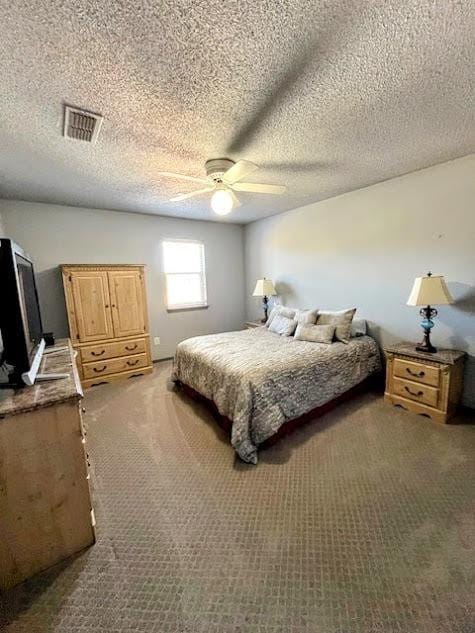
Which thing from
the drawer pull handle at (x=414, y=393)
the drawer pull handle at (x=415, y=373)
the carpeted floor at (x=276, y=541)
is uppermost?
the drawer pull handle at (x=415, y=373)

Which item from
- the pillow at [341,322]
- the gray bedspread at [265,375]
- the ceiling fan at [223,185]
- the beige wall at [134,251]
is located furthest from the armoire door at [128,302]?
the pillow at [341,322]

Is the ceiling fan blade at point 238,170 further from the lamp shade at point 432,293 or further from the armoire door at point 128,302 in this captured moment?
the armoire door at point 128,302

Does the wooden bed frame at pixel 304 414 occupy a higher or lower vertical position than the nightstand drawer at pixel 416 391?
lower

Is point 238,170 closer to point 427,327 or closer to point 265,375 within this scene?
point 265,375

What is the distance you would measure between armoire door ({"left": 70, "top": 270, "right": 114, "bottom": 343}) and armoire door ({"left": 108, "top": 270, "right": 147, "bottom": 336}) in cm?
9

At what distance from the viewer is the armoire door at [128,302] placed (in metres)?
3.71

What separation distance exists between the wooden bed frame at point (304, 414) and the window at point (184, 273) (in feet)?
6.01

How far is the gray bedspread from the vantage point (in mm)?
2178

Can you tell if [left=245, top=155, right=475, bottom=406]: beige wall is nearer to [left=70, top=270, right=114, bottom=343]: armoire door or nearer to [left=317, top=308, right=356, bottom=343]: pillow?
[left=317, top=308, right=356, bottom=343]: pillow

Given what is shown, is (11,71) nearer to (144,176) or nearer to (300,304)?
(144,176)

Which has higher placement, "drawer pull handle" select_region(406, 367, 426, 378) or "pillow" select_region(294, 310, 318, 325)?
"pillow" select_region(294, 310, 318, 325)

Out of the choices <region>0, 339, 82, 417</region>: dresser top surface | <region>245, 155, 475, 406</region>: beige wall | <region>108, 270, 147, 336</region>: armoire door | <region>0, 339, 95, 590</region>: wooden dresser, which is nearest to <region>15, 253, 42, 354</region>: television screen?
<region>0, 339, 82, 417</region>: dresser top surface

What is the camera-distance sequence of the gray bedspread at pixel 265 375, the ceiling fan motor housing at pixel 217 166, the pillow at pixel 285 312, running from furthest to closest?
the pillow at pixel 285 312 < the ceiling fan motor housing at pixel 217 166 < the gray bedspread at pixel 265 375

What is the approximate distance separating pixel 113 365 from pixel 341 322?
3.08 metres
